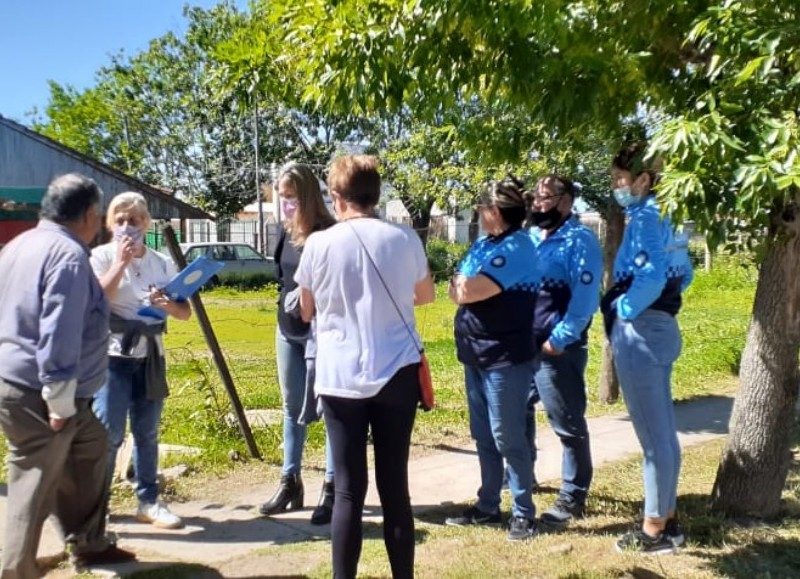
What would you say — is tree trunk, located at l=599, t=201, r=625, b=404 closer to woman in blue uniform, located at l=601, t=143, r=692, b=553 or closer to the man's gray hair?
woman in blue uniform, located at l=601, t=143, r=692, b=553

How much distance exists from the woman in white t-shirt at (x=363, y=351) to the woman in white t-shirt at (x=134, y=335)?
1.26m

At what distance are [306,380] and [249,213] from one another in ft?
162

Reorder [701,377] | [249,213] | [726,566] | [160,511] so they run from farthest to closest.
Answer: [249,213]
[701,377]
[160,511]
[726,566]

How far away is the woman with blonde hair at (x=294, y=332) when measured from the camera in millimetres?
4477

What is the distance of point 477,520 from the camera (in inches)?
180

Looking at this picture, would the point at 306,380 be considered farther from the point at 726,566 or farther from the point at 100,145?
the point at 100,145

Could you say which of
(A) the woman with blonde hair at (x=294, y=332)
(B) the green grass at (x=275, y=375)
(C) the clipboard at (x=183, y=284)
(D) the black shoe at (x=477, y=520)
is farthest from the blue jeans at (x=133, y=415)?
(D) the black shoe at (x=477, y=520)

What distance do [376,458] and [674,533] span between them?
1686 millimetres

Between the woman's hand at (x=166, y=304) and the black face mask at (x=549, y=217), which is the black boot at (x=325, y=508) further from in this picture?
the black face mask at (x=549, y=217)

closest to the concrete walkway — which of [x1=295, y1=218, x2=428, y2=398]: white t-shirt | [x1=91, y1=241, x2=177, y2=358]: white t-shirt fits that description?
[x1=91, y1=241, x2=177, y2=358]: white t-shirt

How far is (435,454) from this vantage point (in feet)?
20.3

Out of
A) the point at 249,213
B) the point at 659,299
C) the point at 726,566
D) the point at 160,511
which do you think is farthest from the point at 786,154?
the point at 249,213

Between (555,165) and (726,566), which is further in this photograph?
(555,165)

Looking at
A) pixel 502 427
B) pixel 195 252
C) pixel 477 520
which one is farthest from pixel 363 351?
pixel 195 252
